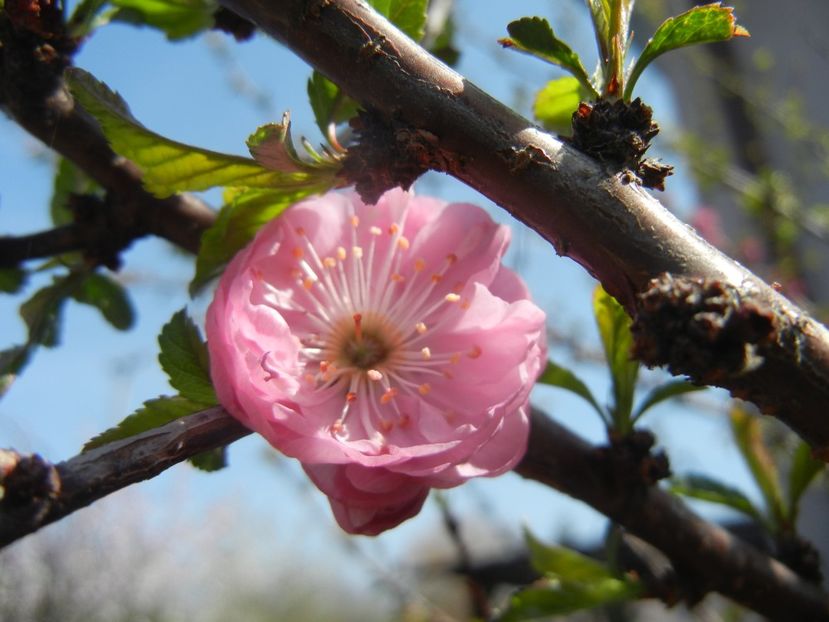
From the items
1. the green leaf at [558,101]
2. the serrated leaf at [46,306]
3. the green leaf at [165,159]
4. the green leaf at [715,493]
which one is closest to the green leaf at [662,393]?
the green leaf at [715,493]

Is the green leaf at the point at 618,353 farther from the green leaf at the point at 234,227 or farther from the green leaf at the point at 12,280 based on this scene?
the green leaf at the point at 12,280

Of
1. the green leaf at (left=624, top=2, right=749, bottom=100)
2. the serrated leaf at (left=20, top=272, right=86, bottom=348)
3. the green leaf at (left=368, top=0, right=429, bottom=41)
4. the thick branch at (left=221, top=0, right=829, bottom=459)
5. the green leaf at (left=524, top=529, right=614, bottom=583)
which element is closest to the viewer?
the thick branch at (left=221, top=0, right=829, bottom=459)

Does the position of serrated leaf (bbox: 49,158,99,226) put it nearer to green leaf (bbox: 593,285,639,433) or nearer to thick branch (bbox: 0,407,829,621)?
thick branch (bbox: 0,407,829,621)

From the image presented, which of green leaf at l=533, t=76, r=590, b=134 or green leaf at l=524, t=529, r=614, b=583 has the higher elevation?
green leaf at l=533, t=76, r=590, b=134

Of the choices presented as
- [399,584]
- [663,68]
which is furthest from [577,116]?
[663,68]

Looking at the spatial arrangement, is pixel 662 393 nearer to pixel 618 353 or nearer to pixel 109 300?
pixel 618 353

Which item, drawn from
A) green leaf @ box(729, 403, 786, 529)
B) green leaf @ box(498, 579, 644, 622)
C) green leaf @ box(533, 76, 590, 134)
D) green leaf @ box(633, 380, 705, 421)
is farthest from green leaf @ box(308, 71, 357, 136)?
green leaf @ box(729, 403, 786, 529)
